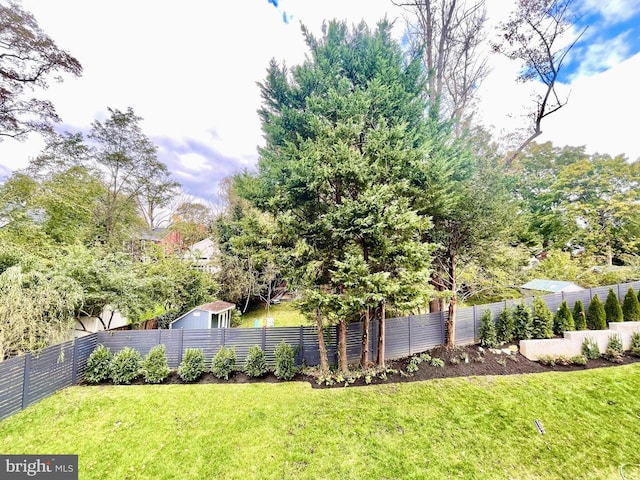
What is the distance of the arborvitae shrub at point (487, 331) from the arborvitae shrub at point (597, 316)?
Result: 3.20 m

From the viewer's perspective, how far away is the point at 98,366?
6.00 meters

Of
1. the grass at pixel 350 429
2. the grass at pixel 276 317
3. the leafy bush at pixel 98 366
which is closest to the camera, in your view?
the grass at pixel 350 429

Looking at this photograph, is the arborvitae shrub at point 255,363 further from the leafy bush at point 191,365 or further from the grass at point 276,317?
the grass at point 276,317

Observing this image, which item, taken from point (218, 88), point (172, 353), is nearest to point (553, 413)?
point (172, 353)

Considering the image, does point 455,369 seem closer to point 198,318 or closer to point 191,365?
point 191,365

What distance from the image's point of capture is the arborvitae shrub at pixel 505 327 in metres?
7.27

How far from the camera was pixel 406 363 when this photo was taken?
651cm

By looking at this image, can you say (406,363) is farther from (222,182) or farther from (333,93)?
(222,182)

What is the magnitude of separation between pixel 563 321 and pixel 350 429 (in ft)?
24.3

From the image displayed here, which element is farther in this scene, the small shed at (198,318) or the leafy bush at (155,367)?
the small shed at (198,318)

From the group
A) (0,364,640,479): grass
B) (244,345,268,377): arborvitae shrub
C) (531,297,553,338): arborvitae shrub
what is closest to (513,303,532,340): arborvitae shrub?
(531,297,553,338): arborvitae shrub

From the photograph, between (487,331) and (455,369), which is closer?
(455,369)

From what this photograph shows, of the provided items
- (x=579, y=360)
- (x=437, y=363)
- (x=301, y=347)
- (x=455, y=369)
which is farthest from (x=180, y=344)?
(x=579, y=360)

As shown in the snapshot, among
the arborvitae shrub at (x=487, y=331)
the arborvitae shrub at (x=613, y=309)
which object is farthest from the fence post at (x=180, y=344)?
the arborvitae shrub at (x=613, y=309)
